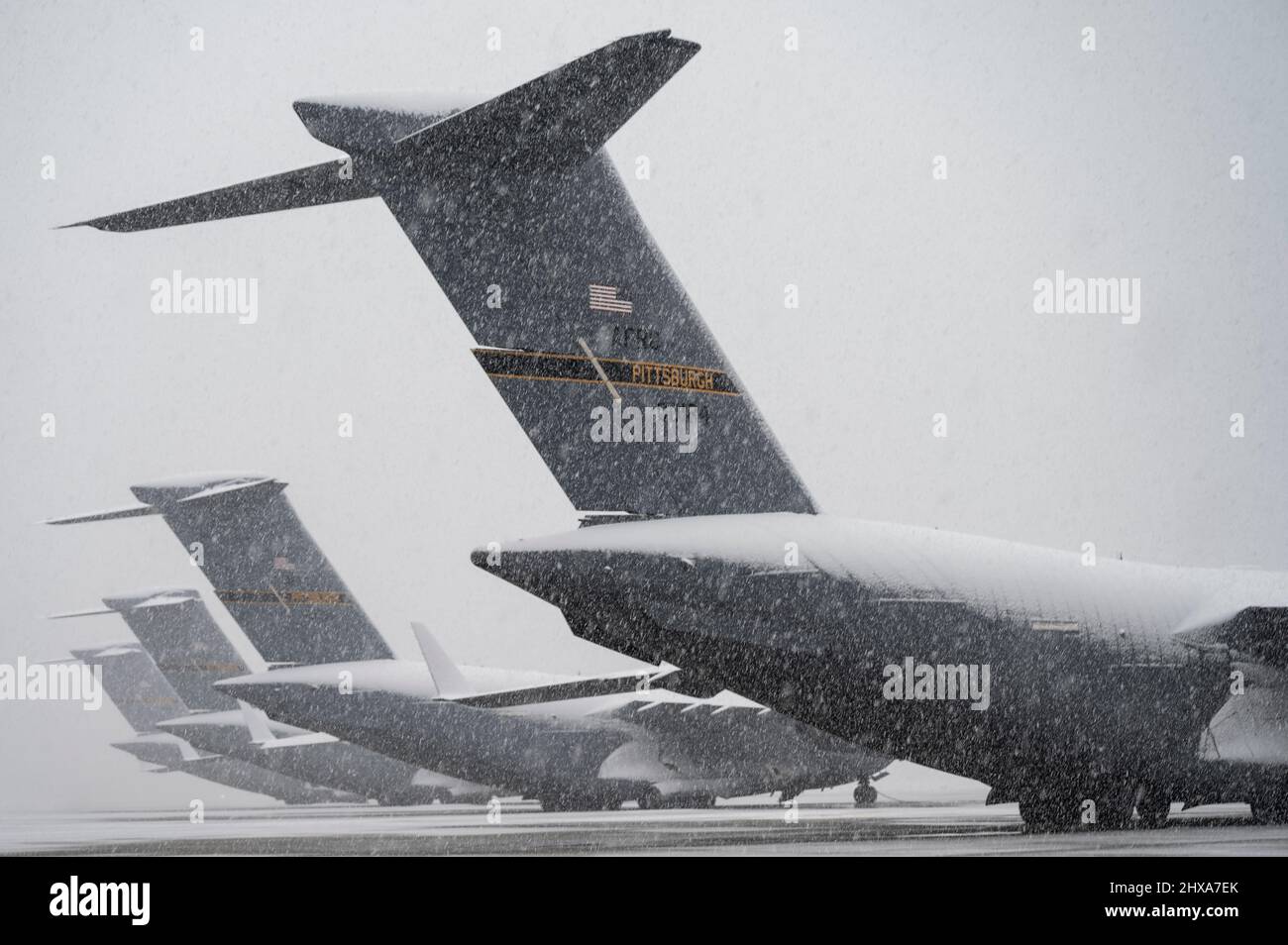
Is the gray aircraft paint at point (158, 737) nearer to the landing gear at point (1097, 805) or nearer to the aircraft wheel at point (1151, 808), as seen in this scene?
the landing gear at point (1097, 805)

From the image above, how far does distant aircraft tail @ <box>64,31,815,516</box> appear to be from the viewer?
405 inches

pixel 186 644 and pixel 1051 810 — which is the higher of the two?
pixel 1051 810

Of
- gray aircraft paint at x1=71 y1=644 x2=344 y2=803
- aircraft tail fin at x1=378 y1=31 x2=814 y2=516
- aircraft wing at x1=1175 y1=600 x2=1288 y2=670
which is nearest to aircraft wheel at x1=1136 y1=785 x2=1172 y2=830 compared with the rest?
aircraft wing at x1=1175 y1=600 x2=1288 y2=670

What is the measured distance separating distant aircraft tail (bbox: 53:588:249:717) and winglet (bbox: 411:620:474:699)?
12356 millimetres

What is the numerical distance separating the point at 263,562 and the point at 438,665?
163 inches

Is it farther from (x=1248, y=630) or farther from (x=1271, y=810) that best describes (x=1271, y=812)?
(x=1248, y=630)

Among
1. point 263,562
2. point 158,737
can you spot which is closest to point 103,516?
point 263,562

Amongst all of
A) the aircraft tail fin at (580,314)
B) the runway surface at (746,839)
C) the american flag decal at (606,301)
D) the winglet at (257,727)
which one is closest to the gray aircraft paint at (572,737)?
the runway surface at (746,839)

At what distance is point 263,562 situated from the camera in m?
22.5

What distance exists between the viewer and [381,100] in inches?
412

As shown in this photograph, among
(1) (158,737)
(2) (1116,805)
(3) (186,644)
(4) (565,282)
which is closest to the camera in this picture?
(4) (565,282)
